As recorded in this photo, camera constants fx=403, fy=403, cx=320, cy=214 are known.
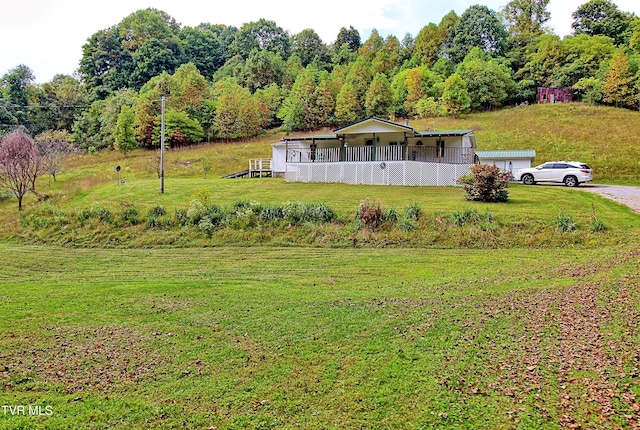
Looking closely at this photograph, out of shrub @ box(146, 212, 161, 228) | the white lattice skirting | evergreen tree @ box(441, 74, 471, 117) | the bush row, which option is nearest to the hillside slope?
evergreen tree @ box(441, 74, 471, 117)

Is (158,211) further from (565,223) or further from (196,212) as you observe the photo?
(565,223)

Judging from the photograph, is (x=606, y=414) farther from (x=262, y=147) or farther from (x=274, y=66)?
(x=274, y=66)

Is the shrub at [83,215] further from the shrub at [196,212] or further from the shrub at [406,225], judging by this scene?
the shrub at [406,225]

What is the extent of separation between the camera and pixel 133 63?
79.0 metres

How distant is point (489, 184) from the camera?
17094 mm

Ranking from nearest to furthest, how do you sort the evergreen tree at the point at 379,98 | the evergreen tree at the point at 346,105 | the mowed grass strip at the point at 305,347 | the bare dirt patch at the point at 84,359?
the mowed grass strip at the point at 305,347
the bare dirt patch at the point at 84,359
the evergreen tree at the point at 346,105
the evergreen tree at the point at 379,98

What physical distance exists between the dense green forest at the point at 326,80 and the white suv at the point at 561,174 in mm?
20874

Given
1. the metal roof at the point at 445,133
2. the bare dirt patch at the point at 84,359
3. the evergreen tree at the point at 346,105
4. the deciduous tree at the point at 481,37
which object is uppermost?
the deciduous tree at the point at 481,37

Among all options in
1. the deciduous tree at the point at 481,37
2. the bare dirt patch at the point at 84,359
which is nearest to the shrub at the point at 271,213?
the bare dirt patch at the point at 84,359

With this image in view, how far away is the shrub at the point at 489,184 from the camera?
17062 mm

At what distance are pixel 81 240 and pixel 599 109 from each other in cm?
5670

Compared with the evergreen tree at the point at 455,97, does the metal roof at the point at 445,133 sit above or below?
below

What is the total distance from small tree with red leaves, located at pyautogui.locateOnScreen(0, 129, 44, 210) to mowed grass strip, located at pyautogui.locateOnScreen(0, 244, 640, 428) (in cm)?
1712

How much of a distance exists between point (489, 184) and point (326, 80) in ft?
155
